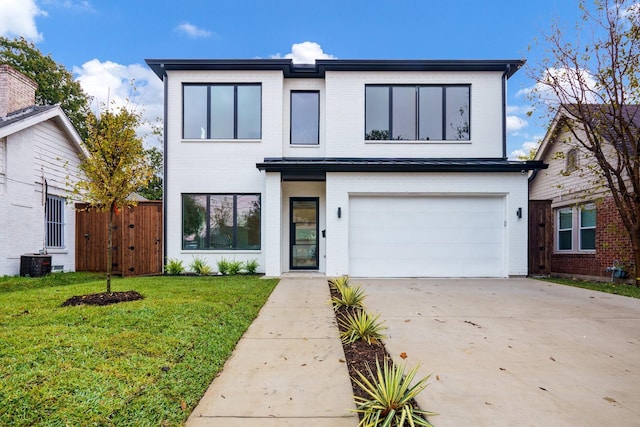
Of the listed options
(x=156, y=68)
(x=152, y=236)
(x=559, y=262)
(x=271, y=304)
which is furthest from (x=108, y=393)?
(x=559, y=262)

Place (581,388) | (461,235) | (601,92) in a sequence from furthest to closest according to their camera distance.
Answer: (461,235), (601,92), (581,388)

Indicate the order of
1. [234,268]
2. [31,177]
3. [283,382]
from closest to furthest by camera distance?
[283,382] < [31,177] < [234,268]

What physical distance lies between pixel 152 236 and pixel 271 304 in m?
6.27

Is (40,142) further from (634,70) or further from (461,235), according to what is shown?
(634,70)

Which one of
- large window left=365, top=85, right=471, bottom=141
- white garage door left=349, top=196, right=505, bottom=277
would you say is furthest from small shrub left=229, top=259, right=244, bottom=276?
large window left=365, top=85, right=471, bottom=141

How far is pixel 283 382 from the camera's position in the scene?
3141 millimetres

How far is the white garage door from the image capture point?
33.2 ft

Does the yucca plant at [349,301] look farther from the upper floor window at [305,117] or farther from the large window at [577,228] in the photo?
the large window at [577,228]

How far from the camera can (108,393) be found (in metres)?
2.75

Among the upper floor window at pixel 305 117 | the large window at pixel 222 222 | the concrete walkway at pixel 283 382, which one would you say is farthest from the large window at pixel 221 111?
the concrete walkway at pixel 283 382

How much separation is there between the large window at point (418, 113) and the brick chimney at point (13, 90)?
1110 centimetres

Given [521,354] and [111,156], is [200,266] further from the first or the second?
[521,354]

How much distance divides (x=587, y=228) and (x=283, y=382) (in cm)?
1299

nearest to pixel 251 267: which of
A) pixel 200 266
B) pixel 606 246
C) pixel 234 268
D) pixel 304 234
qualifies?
pixel 234 268
